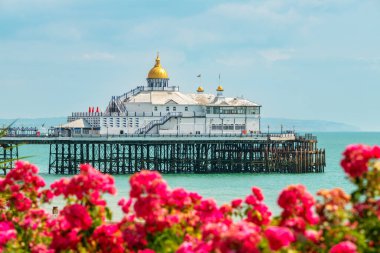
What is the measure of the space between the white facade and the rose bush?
72456 mm

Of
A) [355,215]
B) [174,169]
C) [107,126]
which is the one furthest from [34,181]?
[107,126]

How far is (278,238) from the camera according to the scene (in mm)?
10367

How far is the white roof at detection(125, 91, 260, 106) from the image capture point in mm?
92000

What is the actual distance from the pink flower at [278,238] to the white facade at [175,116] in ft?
250

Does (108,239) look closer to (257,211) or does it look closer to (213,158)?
(257,211)

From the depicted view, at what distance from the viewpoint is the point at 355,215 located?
39.2 ft

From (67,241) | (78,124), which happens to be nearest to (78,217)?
(67,241)

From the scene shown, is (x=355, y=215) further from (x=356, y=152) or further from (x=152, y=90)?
(x=152, y=90)

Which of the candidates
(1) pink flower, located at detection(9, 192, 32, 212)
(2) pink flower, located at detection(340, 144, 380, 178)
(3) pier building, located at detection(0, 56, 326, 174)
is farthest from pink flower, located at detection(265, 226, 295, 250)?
(3) pier building, located at detection(0, 56, 326, 174)

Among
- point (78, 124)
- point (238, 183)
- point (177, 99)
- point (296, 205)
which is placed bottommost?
point (238, 183)

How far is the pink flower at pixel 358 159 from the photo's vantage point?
11812 millimetres

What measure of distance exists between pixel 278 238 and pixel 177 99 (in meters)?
83.5

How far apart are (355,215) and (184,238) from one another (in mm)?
2581

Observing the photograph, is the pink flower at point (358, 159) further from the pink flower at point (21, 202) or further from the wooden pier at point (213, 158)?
the wooden pier at point (213, 158)
